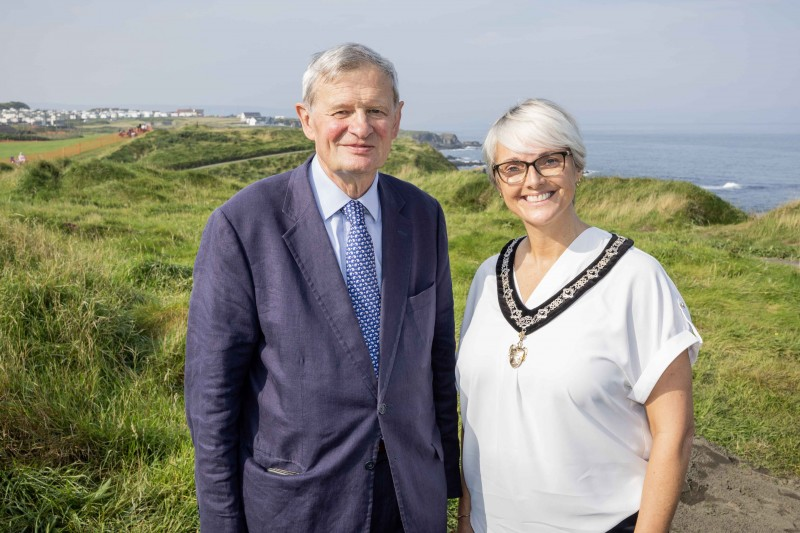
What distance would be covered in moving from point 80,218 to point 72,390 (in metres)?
7.91

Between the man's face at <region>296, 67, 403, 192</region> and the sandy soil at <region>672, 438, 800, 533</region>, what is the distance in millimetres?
3063

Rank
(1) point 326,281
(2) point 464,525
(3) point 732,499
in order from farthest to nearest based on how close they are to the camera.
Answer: (3) point 732,499 < (2) point 464,525 < (1) point 326,281

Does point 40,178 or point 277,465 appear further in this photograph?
point 40,178

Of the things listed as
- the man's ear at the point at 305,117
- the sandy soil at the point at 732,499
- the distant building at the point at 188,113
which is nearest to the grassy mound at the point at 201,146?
the sandy soil at the point at 732,499

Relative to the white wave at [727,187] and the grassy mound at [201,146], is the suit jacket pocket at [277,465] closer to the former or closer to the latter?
the grassy mound at [201,146]

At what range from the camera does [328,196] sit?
2.44 m

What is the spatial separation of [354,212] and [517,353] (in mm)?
776

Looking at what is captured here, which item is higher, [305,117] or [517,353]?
[305,117]

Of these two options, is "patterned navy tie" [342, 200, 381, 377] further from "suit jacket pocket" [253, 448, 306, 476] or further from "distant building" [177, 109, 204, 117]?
"distant building" [177, 109, 204, 117]

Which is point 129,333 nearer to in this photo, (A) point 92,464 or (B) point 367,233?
(A) point 92,464

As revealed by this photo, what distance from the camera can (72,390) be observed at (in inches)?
168

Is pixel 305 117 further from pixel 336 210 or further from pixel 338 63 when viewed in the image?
pixel 336 210

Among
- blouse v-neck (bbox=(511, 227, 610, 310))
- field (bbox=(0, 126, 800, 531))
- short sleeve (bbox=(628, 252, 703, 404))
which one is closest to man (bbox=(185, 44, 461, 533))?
blouse v-neck (bbox=(511, 227, 610, 310))

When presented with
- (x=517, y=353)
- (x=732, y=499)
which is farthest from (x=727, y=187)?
(x=517, y=353)
